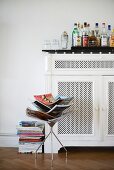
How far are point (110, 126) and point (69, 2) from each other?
5.29ft

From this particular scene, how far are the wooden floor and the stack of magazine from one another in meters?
0.47

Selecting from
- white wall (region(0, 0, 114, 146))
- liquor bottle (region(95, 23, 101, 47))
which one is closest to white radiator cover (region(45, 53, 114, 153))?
liquor bottle (region(95, 23, 101, 47))

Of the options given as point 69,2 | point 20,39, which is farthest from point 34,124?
point 69,2

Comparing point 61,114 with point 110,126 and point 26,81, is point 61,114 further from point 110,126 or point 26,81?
point 26,81

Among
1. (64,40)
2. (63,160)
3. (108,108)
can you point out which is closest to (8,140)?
(63,160)

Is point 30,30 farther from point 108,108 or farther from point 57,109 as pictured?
point 108,108

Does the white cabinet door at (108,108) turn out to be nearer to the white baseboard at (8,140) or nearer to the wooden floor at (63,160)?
the wooden floor at (63,160)

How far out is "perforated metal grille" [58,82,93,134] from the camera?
2.89 meters

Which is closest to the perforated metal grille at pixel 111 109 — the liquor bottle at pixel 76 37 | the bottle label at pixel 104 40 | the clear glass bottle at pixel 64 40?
the bottle label at pixel 104 40

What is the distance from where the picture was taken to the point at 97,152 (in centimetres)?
299

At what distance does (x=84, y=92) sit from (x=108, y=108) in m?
0.33

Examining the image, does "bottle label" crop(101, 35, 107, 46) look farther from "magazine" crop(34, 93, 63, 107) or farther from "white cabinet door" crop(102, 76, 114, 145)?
"magazine" crop(34, 93, 63, 107)

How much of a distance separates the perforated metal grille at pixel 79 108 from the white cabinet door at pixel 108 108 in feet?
0.51

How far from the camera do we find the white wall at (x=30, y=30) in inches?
129
